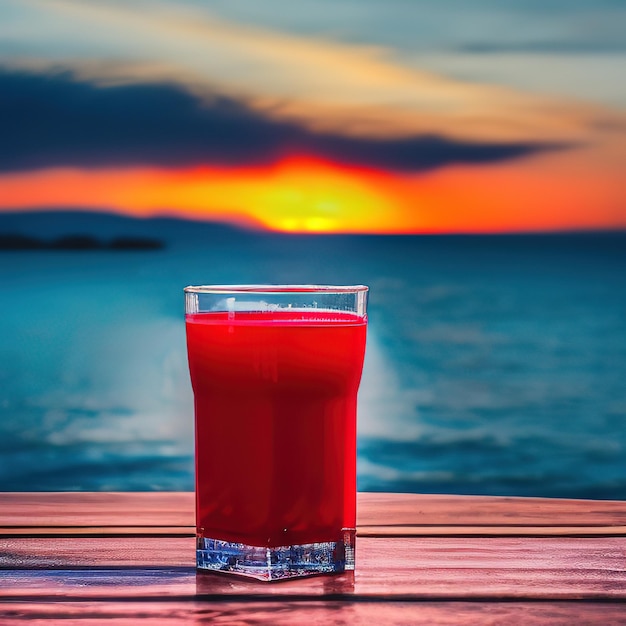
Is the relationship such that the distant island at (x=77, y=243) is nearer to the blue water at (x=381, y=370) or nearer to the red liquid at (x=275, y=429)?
the blue water at (x=381, y=370)

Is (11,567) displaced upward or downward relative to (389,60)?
downward

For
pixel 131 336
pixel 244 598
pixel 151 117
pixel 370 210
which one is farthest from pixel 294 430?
pixel 151 117

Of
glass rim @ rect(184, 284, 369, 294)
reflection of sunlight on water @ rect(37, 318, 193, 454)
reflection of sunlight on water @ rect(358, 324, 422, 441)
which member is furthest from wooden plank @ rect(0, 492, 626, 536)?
reflection of sunlight on water @ rect(358, 324, 422, 441)

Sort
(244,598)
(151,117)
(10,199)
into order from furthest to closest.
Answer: (10,199)
(151,117)
(244,598)

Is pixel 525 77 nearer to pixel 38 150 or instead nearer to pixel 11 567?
pixel 38 150

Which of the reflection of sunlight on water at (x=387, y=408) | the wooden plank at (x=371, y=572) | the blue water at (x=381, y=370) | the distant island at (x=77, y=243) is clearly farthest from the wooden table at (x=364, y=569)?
the distant island at (x=77, y=243)
